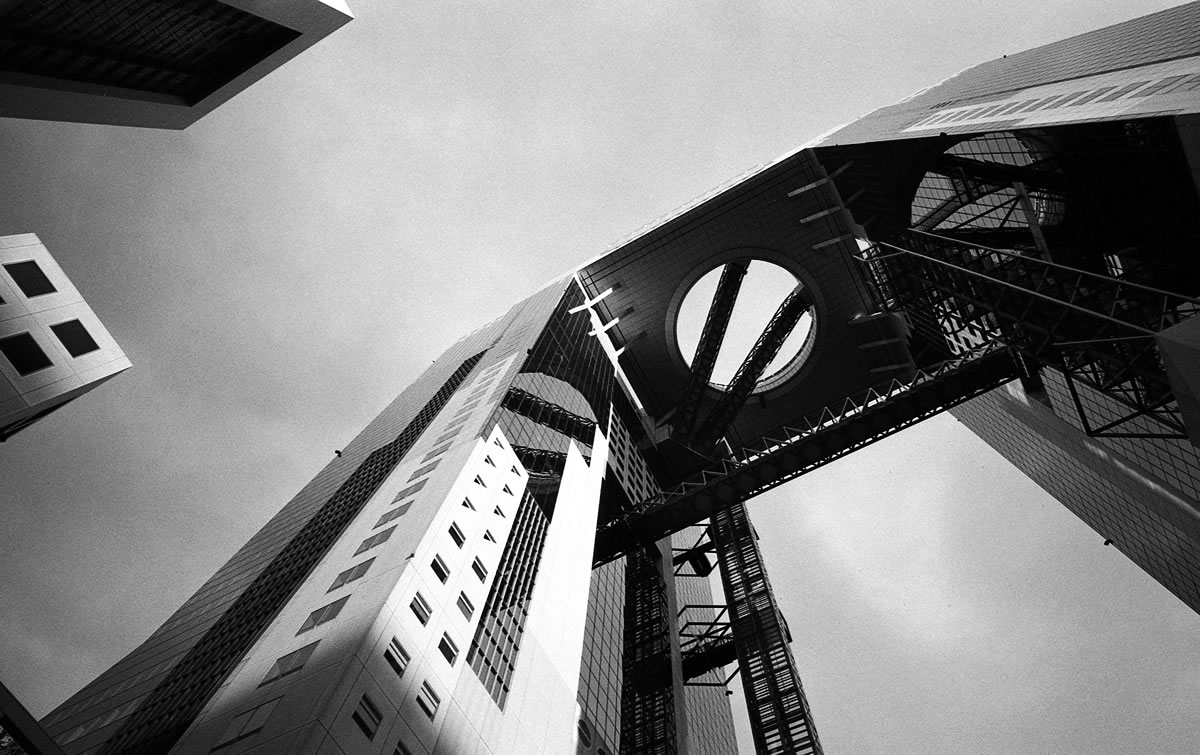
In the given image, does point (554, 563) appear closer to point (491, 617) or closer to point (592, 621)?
point (491, 617)

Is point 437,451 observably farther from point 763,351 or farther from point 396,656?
point 763,351

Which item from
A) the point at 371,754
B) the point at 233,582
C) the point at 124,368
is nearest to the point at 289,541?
the point at 233,582

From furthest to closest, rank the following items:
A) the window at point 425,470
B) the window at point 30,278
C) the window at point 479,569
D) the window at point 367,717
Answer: the window at point 425,470, the window at point 30,278, the window at point 479,569, the window at point 367,717

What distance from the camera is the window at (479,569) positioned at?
2415 cm

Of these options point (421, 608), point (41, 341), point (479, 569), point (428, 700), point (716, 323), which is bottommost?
point (716, 323)

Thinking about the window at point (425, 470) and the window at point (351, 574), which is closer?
the window at point (351, 574)

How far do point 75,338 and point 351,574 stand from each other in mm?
14055

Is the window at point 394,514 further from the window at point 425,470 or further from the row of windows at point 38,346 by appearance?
the row of windows at point 38,346

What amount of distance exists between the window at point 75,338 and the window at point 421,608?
16.3 meters

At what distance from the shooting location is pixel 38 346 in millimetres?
25625

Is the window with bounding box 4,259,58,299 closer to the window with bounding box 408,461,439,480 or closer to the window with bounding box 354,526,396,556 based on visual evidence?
the window with bounding box 408,461,439,480

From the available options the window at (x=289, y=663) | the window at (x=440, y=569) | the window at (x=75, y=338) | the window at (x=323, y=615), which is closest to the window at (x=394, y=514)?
the window at (x=440, y=569)

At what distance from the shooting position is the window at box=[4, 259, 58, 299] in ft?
86.2

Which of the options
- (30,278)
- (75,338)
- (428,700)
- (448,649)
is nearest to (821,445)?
(448,649)
